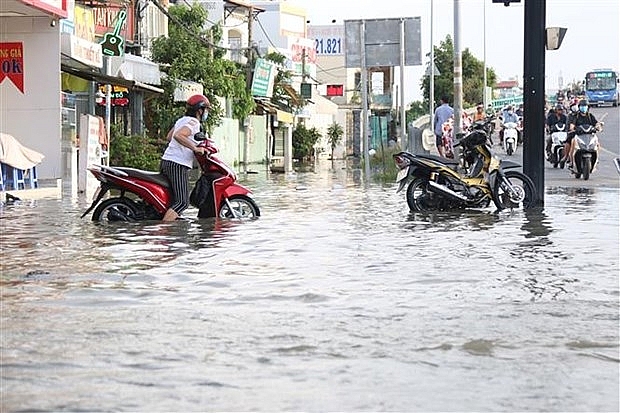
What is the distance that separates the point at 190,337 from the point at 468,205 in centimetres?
927

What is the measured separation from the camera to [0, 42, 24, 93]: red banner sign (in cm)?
2172

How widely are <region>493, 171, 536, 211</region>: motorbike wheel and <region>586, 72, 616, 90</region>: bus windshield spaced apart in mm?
67875

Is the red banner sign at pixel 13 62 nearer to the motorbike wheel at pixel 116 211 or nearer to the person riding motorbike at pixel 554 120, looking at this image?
the motorbike wheel at pixel 116 211

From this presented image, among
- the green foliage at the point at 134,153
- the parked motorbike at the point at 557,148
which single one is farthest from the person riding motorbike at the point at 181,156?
the parked motorbike at the point at 557,148

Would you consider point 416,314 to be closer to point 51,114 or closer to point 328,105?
point 51,114

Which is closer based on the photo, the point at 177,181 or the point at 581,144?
the point at 177,181

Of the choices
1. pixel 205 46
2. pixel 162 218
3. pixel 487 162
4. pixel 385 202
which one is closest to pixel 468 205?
pixel 487 162

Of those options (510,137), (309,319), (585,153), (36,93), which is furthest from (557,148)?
(309,319)

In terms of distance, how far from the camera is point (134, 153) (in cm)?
2734

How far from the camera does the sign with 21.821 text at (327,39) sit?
92.4 meters

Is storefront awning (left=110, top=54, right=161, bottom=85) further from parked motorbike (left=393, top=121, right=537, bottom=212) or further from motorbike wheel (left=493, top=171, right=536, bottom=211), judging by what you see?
motorbike wheel (left=493, top=171, right=536, bottom=211)

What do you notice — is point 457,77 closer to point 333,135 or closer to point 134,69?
point 134,69

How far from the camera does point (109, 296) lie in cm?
714

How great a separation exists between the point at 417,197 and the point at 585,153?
29.8 feet
